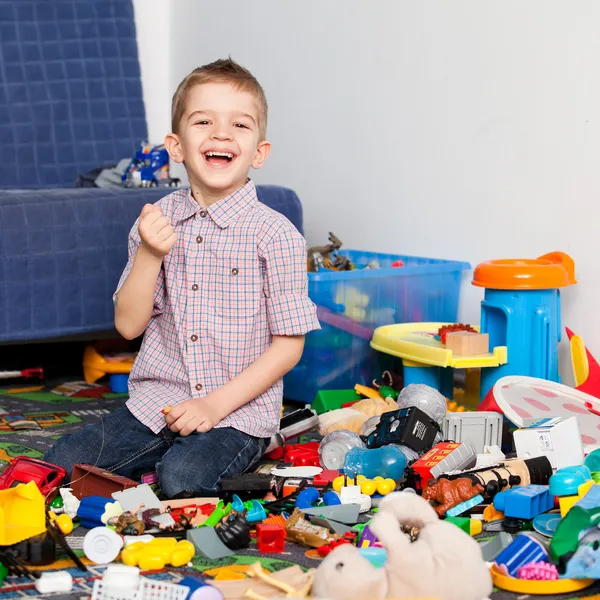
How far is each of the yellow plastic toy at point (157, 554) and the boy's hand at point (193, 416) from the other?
0.93 ft

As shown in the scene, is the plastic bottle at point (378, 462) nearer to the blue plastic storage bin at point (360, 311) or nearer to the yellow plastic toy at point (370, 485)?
the yellow plastic toy at point (370, 485)

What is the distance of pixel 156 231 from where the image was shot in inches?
49.1

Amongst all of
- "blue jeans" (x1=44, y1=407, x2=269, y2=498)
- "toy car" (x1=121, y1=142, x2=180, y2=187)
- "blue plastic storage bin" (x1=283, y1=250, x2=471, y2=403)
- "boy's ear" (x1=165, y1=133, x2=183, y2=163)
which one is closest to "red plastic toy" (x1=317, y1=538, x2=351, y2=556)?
"blue jeans" (x1=44, y1=407, x2=269, y2=498)

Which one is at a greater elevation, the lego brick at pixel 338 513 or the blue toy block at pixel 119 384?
the lego brick at pixel 338 513

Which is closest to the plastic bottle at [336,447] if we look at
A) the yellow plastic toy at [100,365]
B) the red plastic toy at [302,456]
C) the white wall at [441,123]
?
the red plastic toy at [302,456]

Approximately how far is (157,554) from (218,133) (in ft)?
1.99

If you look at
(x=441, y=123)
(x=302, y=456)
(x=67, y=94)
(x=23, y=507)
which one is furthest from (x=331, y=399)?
A: (x=67, y=94)

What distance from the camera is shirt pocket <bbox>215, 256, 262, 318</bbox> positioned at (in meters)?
1.35

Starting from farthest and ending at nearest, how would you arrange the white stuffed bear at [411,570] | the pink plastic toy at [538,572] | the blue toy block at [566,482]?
the blue toy block at [566,482] → the pink plastic toy at [538,572] → the white stuffed bear at [411,570]

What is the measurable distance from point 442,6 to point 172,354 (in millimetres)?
991

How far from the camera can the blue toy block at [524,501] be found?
3.62ft

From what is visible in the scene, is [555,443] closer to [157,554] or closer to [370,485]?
[370,485]

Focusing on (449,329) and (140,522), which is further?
(449,329)

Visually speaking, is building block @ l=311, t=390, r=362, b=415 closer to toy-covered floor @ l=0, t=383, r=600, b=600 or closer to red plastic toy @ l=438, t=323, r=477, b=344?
red plastic toy @ l=438, t=323, r=477, b=344
